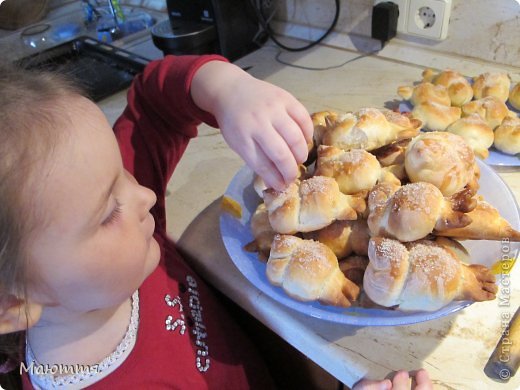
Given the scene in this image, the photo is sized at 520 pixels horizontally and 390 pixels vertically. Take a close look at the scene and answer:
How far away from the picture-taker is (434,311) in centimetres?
46

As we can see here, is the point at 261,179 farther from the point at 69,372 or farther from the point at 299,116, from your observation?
the point at 69,372

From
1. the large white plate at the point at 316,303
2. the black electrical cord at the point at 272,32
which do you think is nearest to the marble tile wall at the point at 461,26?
the black electrical cord at the point at 272,32

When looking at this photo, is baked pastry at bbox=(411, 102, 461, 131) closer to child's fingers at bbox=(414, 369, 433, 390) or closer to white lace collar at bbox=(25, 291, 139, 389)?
child's fingers at bbox=(414, 369, 433, 390)

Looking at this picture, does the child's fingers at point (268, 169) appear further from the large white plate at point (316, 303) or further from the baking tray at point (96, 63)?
the baking tray at point (96, 63)

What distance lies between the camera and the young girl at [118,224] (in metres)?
0.43

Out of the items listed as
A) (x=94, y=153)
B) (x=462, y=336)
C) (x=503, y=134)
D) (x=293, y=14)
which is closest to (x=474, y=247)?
(x=462, y=336)

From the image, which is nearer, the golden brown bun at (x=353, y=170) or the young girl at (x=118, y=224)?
the young girl at (x=118, y=224)

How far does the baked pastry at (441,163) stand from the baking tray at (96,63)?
805 millimetres

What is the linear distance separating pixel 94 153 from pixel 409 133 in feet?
1.29

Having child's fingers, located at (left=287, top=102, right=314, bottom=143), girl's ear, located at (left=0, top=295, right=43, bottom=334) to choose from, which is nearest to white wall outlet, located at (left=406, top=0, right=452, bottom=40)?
child's fingers, located at (left=287, top=102, right=314, bottom=143)

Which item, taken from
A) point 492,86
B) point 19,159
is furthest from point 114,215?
point 492,86

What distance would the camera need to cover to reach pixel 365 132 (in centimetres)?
59

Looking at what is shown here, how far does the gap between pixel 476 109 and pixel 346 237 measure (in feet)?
1.32

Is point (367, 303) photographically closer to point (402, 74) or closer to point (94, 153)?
point (94, 153)
